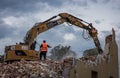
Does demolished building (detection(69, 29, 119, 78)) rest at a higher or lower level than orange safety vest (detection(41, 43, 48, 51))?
lower

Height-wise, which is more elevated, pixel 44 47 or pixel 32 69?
pixel 44 47

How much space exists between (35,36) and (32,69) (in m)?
4.44

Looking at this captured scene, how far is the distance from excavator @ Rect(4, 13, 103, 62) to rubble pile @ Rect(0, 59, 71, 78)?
3.09 ft

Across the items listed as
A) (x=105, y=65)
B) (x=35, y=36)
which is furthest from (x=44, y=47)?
(x=105, y=65)

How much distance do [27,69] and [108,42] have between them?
9.07 m

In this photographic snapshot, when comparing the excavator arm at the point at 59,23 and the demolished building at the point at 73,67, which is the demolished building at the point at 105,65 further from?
the excavator arm at the point at 59,23

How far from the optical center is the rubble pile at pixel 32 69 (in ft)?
88.4

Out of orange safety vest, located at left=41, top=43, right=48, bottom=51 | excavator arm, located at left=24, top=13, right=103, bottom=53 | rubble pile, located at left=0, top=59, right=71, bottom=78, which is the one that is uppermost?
excavator arm, located at left=24, top=13, right=103, bottom=53

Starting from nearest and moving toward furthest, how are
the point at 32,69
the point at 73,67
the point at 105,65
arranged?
the point at 105,65 < the point at 73,67 < the point at 32,69

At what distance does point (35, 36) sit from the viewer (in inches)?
1233

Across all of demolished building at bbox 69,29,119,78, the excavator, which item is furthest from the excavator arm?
demolished building at bbox 69,29,119,78

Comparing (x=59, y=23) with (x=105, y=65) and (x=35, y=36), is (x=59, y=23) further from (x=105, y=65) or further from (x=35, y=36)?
(x=105, y=65)

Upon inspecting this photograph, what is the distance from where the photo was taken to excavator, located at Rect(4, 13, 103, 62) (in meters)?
29.9

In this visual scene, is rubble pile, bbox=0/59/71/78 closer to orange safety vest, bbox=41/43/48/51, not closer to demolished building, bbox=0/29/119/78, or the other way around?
demolished building, bbox=0/29/119/78
